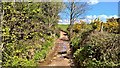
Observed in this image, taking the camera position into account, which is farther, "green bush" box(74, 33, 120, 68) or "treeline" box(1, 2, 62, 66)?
"green bush" box(74, 33, 120, 68)

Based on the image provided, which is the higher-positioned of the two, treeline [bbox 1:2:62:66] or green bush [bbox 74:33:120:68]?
treeline [bbox 1:2:62:66]

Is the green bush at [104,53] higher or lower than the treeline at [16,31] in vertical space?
lower

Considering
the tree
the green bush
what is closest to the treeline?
the green bush

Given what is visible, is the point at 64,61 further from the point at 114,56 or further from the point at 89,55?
the point at 114,56

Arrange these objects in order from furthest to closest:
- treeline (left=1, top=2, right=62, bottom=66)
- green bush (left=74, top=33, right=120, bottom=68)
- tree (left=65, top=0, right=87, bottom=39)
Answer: tree (left=65, top=0, right=87, bottom=39)
green bush (left=74, top=33, right=120, bottom=68)
treeline (left=1, top=2, right=62, bottom=66)

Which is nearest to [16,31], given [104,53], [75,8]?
A: [104,53]

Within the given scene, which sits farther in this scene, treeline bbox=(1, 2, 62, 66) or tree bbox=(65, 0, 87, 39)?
tree bbox=(65, 0, 87, 39)

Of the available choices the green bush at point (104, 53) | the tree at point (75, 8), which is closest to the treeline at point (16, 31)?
the green bush at point (104, 53)

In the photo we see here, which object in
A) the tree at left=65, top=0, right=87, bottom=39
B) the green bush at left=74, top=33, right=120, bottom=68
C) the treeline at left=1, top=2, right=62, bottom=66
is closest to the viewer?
the treeline at left=1, top=2, right=62, bottom=66

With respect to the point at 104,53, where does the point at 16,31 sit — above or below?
above

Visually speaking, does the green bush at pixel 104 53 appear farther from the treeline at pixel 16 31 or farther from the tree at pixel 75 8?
the tree at pixel 75 8

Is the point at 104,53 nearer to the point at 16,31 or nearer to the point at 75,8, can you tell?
the point at 16,31

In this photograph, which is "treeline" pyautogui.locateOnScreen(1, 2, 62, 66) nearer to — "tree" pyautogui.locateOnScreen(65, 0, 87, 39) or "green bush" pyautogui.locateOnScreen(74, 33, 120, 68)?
"green bush" pyautogui.locateOnScreen(74, 33, 120, 68)

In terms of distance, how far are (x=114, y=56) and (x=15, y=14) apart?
2.96 metres
